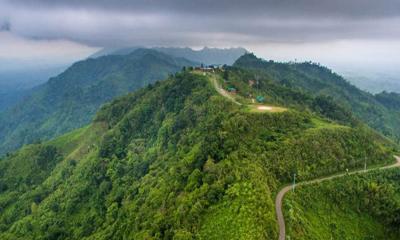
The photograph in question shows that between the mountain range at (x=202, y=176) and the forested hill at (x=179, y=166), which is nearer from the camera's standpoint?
the mountain range at (x=202, y=176)

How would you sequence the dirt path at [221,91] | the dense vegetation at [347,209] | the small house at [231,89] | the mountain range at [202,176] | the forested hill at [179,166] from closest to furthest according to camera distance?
the mountain range at [202,176] < the forested hill at [179,166] < the dense vegetation at [347,209] < the dirt path at [221,91] < the small house at [231,89]

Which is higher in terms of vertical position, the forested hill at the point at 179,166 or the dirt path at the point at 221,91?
the dirt path at the point at 221,91

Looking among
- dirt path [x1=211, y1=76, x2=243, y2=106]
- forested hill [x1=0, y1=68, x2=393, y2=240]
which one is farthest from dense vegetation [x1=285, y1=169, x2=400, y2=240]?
dirt path [x1=211, y1=76, x2=243, y2=106]

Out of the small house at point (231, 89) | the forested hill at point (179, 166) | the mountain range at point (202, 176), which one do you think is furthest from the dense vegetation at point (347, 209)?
the small house at point (231, 89)

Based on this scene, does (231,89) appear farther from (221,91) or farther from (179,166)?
(179,166)

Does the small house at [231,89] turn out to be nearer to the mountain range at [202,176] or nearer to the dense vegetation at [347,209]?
the mountain range at [202,176]

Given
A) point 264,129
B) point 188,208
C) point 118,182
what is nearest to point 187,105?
point 118,182

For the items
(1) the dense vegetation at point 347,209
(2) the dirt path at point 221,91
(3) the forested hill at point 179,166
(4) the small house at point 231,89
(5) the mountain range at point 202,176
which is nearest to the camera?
(5) the mountain range at point 202,176

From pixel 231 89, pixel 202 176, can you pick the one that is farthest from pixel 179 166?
pixel 231 89
